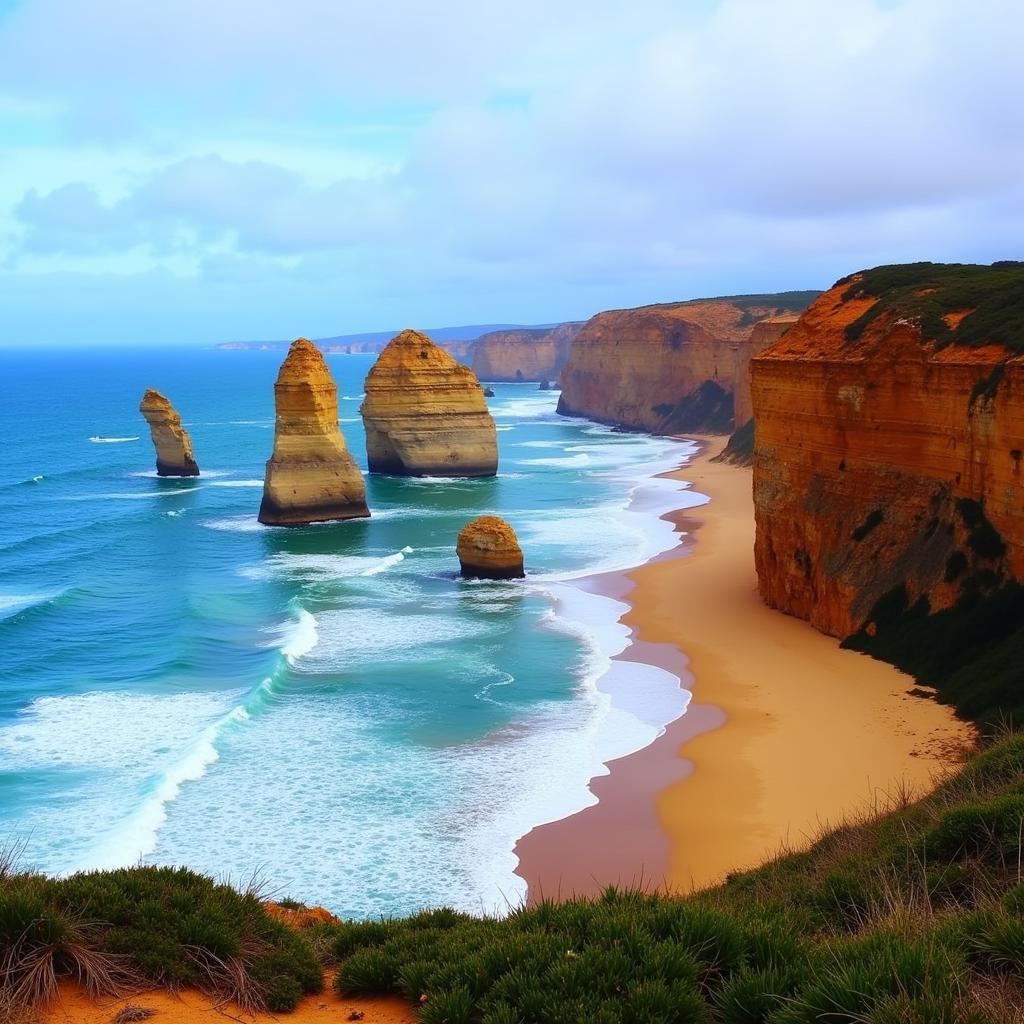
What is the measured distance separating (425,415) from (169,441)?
1532cm

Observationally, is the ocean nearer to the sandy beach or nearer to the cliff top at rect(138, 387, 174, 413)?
the sandy beach

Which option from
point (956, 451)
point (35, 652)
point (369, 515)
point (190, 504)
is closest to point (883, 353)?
point (956, 451)

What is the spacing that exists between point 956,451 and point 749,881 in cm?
1600

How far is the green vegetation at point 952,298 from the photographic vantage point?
25234mm

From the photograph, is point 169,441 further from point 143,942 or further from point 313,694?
point 143,942

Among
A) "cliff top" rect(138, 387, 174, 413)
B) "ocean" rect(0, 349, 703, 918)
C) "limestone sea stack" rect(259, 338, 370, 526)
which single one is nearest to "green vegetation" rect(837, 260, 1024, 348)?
"ocean" rect(0, 349, 703, 918)

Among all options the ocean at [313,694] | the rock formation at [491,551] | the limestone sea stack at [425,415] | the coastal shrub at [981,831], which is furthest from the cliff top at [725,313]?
the coastal shrub at [981,831]

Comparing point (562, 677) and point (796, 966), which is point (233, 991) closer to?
point (796, 966)

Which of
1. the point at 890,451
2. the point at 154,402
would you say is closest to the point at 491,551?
the point at 890,451

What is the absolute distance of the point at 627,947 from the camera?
24.6 ft

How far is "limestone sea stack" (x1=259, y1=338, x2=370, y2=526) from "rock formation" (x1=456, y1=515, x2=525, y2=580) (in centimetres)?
1394

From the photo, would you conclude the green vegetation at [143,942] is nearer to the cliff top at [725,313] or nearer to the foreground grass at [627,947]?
the foreground grass at [627,947]

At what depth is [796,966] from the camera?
23.7 feet

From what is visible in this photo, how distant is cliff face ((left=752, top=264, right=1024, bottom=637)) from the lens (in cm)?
2408
